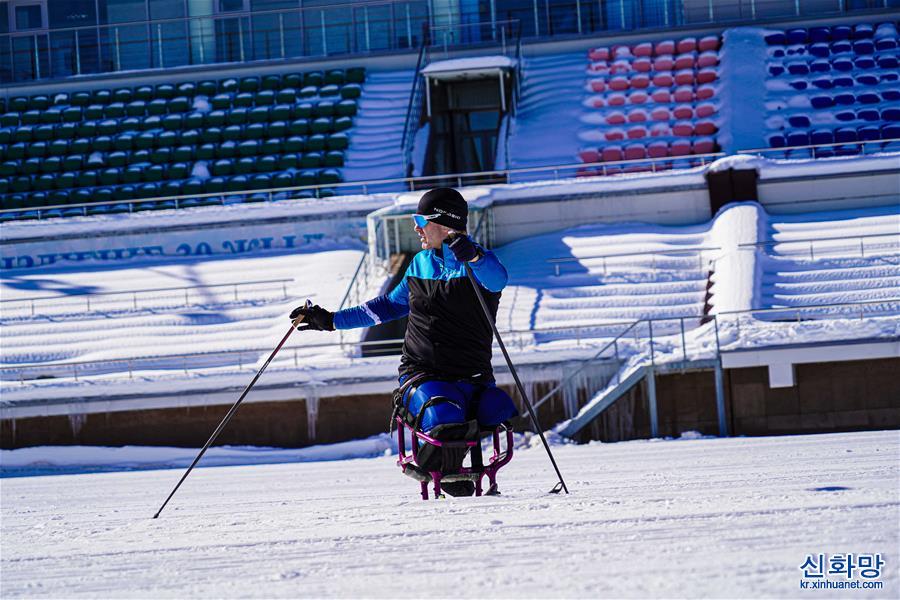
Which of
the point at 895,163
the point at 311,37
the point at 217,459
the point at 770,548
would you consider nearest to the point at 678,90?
the point at 895,163

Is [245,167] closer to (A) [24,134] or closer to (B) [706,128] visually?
(A) [24,134]

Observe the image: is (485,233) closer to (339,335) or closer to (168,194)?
(339,335)

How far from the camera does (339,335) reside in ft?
62.3

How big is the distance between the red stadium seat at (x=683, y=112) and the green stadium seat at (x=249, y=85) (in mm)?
11238

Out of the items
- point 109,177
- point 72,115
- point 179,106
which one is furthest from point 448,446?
point 72,115

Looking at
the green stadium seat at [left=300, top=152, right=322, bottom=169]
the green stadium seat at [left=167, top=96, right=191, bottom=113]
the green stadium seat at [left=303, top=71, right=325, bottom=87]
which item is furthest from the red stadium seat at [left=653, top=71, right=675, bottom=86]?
the green stadium seat at [left=167, top=96, right=191, bottom=113]

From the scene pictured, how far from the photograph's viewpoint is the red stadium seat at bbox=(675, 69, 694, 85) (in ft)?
102

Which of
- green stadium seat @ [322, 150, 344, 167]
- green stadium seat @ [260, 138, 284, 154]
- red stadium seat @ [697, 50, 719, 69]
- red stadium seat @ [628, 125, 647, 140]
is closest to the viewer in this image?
red stadium seat @ [628, 125, 647, 140]

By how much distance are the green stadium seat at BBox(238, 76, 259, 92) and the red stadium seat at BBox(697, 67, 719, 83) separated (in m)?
11.6

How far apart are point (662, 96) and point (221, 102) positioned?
1149 centimetres

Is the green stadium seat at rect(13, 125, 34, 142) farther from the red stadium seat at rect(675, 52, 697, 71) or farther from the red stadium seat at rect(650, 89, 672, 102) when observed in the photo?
the red stadium seat at rect(675, 52, 697, 71)

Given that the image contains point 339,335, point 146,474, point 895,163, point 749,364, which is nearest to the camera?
point 146,474

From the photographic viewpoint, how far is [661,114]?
29.7m

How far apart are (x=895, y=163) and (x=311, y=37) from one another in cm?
1686
